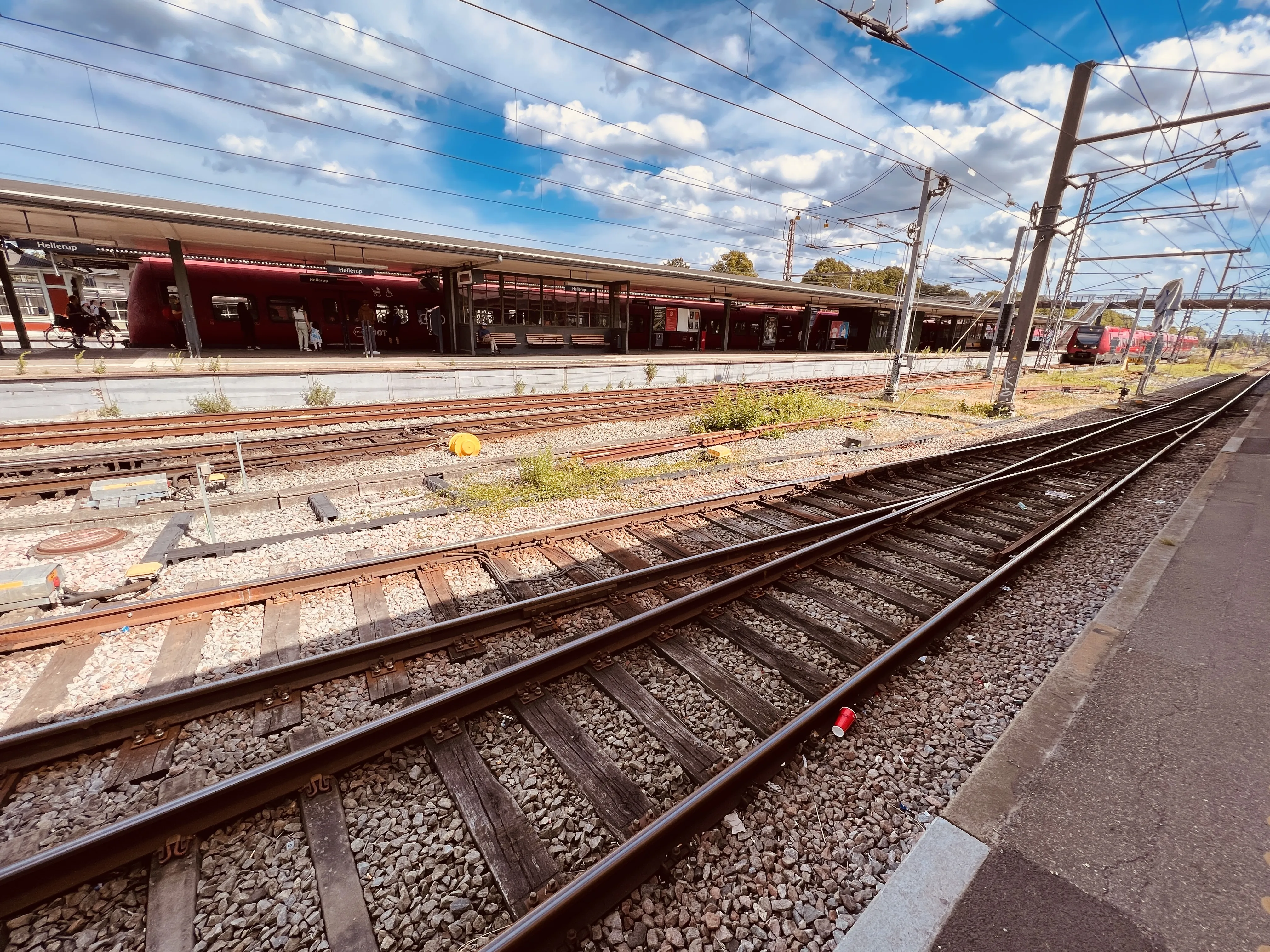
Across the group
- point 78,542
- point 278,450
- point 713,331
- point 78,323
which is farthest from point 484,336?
point 78,542

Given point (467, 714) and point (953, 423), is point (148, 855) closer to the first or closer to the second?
point (467, 714)

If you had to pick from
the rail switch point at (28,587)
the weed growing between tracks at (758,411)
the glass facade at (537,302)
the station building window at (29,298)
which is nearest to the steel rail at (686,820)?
the rail switch point at (28,587)

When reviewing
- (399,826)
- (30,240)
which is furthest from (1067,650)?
(30,240)

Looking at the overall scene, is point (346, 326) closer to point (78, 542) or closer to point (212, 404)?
point (212, 404)

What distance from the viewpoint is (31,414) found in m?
11.1

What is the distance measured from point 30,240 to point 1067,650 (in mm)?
27579

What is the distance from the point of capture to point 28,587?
4.37 meters

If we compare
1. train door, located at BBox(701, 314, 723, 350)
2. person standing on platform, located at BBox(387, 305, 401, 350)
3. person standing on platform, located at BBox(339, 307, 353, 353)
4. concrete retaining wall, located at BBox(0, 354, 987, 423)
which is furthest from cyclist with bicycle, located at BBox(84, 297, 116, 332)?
train door, located at BBox(701, 314, 723, 350)

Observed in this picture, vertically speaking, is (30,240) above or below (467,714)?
above

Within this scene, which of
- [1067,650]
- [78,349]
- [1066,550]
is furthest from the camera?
[78,349]

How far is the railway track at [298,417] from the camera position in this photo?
943 centimetres

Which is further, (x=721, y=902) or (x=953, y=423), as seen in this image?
(x=953, y=423)

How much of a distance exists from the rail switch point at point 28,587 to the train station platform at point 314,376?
976 centimetres

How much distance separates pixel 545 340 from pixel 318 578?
24.3 meters
